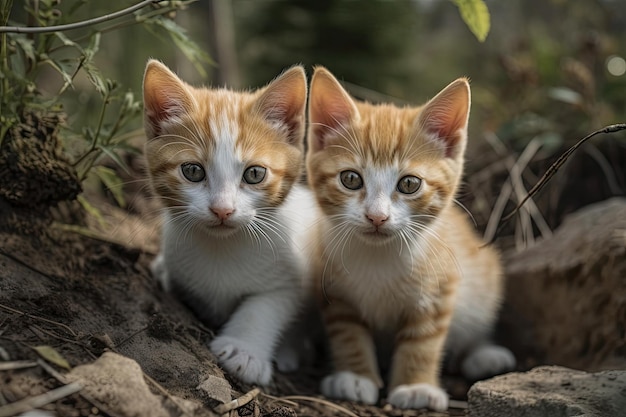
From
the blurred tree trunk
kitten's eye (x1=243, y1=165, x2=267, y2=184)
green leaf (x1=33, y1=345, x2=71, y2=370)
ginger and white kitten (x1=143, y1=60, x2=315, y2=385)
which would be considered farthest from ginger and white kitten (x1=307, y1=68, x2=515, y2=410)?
the blurred tree trunk

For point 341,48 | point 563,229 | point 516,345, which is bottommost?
point 516,345

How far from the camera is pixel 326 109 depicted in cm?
191

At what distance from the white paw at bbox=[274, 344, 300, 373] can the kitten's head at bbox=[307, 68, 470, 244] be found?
18.5 inches

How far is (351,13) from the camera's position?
412 cm

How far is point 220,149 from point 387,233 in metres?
0.51

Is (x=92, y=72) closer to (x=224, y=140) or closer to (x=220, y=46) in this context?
(x=224, y=140)

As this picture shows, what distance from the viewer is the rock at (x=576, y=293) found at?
1997 mm

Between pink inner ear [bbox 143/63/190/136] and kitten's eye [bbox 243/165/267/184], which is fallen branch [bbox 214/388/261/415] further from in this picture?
pink inner ear [bbox 143/63/190/136]

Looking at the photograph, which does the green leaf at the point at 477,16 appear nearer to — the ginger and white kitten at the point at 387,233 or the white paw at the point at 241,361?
the ginger and white kitten at the point at 387,233

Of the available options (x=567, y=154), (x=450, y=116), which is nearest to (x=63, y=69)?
(x=450, y=116)

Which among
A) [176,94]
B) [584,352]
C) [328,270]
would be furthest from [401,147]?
[584,352]

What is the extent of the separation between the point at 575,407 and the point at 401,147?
0.81 meters

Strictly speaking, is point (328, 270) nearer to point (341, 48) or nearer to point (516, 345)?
point (516, 345)

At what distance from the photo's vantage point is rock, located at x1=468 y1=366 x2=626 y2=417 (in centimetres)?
145
